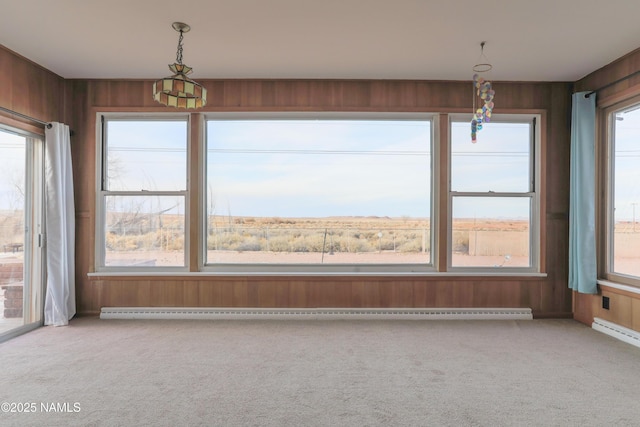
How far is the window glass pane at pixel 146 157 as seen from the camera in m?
4.09

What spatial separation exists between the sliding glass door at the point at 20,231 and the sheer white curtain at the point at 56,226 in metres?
0.10

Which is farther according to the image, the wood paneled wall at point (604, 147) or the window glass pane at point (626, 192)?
the window glass pane at point (626, 192)

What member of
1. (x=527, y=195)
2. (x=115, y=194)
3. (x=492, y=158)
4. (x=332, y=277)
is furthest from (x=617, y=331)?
(x=115, y=194)

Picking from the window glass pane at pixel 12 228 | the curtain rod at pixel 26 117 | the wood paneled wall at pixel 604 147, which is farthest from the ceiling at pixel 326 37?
the window glass pane at pixel 12 228

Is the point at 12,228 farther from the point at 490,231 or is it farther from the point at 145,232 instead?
the point at 490,231

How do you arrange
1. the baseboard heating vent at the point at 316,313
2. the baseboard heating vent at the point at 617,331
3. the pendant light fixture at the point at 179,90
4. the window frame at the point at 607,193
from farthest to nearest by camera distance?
the baseboard heating vent at the point at 316,313
the window frame at the point at 607,193
the baseboard heating vent at the point at 617,331
the pendant light fixture at the point at 179,90

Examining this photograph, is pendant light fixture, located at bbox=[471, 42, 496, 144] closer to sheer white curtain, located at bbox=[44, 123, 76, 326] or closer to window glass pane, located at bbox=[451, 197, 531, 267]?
window glass pane, located at bbox=[451, 197, 531, 267]

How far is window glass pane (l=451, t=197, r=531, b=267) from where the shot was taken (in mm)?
4082

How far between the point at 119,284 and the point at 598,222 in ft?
16.3

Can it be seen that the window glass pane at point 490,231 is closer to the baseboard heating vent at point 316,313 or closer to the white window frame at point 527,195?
the white window frame at point 527,195

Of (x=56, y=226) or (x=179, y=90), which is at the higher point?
(x=179, y=90)

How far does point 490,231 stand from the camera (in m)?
4.09

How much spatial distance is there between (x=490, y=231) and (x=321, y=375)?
2.56 metres

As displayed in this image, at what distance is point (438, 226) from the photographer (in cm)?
404
